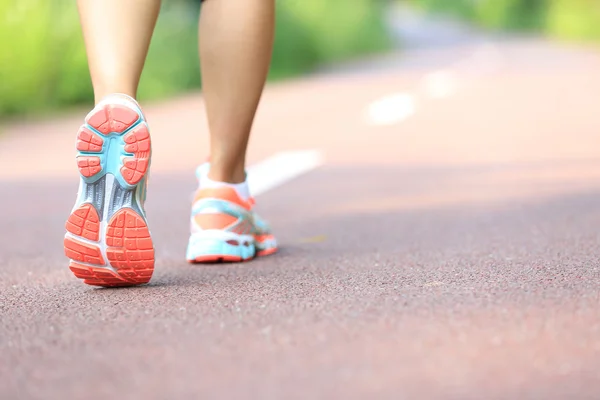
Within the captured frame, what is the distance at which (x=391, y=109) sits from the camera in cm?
1045

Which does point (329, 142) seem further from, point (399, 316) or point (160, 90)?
point (160, 90)

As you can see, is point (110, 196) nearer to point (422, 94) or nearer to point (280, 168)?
point (280, 168)

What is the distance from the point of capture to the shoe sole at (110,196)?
89.5 inches

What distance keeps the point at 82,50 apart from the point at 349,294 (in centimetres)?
969

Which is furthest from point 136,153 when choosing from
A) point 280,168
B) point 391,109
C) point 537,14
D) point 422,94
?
point 537,14

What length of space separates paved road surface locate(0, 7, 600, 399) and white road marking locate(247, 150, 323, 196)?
5.0 inches

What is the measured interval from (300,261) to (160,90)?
1153 centimetres

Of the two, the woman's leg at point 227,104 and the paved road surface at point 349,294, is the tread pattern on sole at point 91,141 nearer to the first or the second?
the paved road surface at point 349,294

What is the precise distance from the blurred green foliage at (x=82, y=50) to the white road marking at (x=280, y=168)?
4.44 m

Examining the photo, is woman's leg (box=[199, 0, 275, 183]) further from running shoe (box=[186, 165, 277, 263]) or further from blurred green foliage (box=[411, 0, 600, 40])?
blurred green foliage (box=[411, 0, 600, 40])

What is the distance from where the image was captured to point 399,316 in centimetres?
196

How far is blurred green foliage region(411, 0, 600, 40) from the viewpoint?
3650 cm

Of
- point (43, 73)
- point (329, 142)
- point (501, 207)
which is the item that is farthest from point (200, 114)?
point (501, 207)

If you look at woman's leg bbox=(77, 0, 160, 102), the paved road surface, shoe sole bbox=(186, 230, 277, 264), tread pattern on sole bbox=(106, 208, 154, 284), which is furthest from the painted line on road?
tread pattern on sole bbox=(106, 208, 154, 284)
